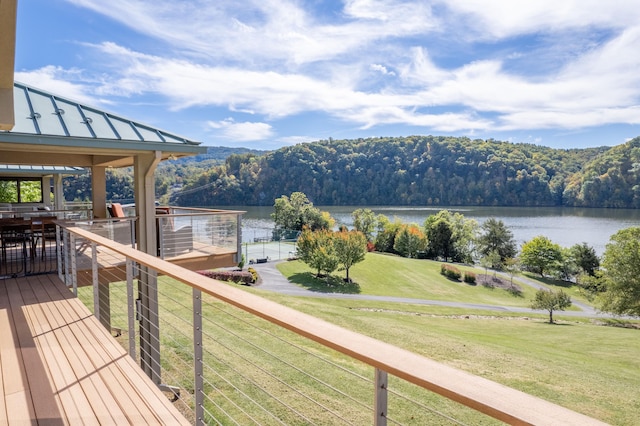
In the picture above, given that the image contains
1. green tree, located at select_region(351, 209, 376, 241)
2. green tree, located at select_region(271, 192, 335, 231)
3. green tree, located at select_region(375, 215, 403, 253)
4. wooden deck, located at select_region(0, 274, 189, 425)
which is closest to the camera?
wooden deck, located at select_region(0, 274, 189, 425)

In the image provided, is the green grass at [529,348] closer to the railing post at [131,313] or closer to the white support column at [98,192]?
the white support column at [98,192]

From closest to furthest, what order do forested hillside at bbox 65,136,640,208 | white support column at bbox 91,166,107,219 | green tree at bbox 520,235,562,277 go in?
white support column at bbox 91,166,107,219 < green tree at bbox 520,235,562,277 < forested hillside at bbox 65,136,640,208

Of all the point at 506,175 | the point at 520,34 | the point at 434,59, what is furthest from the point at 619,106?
the point at 434,59

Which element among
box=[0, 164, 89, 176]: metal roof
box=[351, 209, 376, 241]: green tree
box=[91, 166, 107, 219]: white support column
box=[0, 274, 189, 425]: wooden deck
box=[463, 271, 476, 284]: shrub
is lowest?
box=[463, 271, 476, 284]: shrub

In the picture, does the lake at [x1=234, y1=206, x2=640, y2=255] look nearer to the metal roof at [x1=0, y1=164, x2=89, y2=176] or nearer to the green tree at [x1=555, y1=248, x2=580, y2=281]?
the green tree at [x1=555, y1=248, x2=580, y2=281]

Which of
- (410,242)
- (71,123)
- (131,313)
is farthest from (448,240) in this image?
(131,313)

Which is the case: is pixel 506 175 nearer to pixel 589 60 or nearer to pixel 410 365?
pixel 589 60

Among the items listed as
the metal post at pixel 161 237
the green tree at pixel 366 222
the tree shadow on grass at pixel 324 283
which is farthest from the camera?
the green tree at pixel 366 222

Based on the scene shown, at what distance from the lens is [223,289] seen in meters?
1.92

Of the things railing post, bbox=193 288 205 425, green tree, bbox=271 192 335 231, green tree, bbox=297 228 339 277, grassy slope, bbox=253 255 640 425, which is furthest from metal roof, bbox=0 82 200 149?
green tree, bbox=271 192 335 231

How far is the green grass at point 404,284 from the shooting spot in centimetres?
3148

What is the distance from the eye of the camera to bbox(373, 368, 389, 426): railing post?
1.13 m

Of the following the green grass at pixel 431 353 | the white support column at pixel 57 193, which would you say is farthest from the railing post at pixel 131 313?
the white support column at pixel 57 193

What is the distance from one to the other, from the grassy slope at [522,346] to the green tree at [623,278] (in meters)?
1.81
